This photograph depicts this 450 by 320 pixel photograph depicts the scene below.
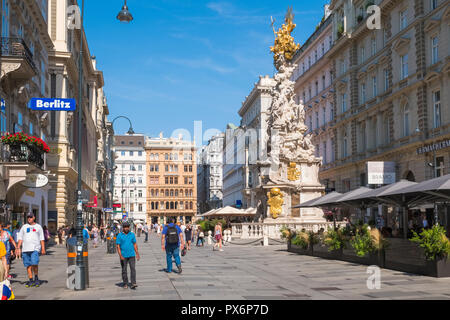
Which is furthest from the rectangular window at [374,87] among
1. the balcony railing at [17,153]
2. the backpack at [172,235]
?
the backpack at [172,235]

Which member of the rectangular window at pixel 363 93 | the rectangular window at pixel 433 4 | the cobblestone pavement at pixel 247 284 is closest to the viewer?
the cobblestone pavement at pixel 247 284

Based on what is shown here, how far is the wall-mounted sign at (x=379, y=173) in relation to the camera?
125 ft

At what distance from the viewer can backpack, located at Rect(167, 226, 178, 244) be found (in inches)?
742

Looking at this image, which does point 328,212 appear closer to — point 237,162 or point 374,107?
point 374,107

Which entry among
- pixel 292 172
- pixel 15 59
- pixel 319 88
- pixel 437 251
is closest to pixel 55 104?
pixel 15 59

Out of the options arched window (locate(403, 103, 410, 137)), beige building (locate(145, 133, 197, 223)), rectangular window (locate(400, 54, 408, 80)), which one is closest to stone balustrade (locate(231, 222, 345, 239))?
arched window (locate(403, 103, 410, 137))

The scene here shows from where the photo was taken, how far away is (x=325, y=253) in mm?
25734

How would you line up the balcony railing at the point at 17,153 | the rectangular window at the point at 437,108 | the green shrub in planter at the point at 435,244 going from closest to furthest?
the green shrub in planter at the point at 435,244, the balcony railing at the point at 17,153, the rectangular window at the point at 437,108

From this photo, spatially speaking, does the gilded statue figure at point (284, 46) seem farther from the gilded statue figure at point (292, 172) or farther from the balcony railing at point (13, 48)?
the balcony railing at point (13, 48)

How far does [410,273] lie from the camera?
1812 cm

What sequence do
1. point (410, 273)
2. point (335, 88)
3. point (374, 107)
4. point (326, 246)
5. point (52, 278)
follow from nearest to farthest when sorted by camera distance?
1. point (410, 273)
2. point (52, 278)
3. point (326, 246)
4. point (374, 107)
5. point (335, 88)

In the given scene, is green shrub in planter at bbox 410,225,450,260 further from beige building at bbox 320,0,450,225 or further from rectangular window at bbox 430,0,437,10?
rectangular window at bbox 430,0,437,10

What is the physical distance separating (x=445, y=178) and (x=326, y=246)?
774 cm

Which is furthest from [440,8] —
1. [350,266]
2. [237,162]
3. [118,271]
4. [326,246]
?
[237,162]
